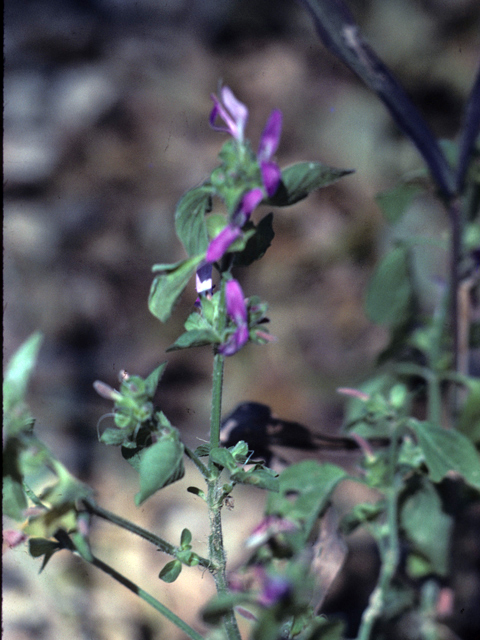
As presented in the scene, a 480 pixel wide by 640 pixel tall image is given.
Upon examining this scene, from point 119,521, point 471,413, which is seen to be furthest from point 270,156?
point 471,413

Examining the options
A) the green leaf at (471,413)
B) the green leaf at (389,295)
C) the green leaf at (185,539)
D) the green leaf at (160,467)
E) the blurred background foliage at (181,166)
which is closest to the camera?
the green leaf at (160,467)

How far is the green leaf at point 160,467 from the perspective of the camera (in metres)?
0.33

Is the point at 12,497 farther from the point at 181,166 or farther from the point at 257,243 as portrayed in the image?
the point at 181,166

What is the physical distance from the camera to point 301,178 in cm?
36

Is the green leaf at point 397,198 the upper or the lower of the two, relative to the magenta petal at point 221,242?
lower

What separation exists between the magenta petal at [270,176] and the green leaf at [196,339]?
0.29ft

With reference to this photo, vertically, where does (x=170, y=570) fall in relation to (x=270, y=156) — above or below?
below

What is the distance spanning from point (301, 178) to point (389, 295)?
0.58 metres

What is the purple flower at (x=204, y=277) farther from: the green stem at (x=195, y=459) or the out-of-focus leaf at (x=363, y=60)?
the out-of-focus leaf at (x=363, y=60)

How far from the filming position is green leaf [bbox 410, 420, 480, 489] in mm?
622

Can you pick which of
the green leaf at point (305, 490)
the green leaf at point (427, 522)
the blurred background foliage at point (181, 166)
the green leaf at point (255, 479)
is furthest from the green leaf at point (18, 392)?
the blurred background foliage at point (181, 166)

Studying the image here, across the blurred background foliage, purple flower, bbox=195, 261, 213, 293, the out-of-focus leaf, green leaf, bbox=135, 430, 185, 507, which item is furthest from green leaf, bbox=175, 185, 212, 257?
the blurred background foliage

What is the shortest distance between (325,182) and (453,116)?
1236 mm

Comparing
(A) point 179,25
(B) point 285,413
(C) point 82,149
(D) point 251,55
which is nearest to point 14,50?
(C) point 82,149
